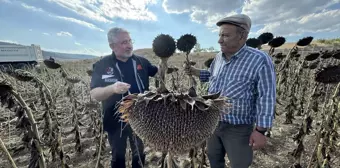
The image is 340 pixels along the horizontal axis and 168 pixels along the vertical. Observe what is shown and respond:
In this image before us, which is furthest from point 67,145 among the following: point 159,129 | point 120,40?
point 159,129

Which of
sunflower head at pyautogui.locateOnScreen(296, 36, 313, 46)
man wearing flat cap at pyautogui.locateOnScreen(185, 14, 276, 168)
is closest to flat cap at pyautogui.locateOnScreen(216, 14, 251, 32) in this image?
man wearing flat cap at pyautogui.locateOnScreen(185, 14, 276, 168)

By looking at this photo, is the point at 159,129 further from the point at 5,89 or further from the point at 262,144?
the point at 262,144

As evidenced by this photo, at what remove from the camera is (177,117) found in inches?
45.1

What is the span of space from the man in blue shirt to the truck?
939 inches

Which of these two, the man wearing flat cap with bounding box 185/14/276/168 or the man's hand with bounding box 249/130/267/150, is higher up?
the man wearing flat cap with bounding box 185/14/276/168

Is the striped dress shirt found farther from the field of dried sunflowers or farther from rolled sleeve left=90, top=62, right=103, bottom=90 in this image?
rolled sleeve left=90, top=62, right=103, bottom=90

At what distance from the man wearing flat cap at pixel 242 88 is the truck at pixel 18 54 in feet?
83.3

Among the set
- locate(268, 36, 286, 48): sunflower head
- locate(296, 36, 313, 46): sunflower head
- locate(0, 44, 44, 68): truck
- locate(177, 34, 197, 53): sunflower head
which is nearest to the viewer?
locate(177, 34, 197, 53): sunflower head

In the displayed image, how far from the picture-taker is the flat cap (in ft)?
7.77

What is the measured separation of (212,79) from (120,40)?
1.33 meters

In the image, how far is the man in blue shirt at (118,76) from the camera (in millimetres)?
3100

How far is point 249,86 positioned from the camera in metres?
2.51

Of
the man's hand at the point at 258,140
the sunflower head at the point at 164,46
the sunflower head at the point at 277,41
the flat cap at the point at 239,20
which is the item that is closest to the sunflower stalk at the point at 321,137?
the sunflower head at the point at 277,41

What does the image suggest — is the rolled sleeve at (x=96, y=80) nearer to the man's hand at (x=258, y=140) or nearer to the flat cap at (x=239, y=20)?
the flat cap at (x=239, y=20)
